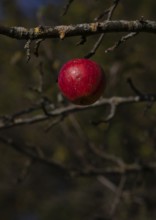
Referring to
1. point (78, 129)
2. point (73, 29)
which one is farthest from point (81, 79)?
point (78, 129)

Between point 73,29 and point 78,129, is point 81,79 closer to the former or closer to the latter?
point 73,29

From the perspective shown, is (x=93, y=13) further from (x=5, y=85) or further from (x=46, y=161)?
(x=5, y=85)

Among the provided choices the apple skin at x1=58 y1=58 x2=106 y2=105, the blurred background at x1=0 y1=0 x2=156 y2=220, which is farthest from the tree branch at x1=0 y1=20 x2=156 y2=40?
the blurred background at x1=0 y1=0 x2=156 y2=220

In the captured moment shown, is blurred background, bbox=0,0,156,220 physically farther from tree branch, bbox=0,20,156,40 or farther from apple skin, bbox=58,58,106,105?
tree branch, bbox=0,20,156,40

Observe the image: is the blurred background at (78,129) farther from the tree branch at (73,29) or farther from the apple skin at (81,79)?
the tree branch at (73,29)

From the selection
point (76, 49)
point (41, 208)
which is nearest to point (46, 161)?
point (76, 49)
